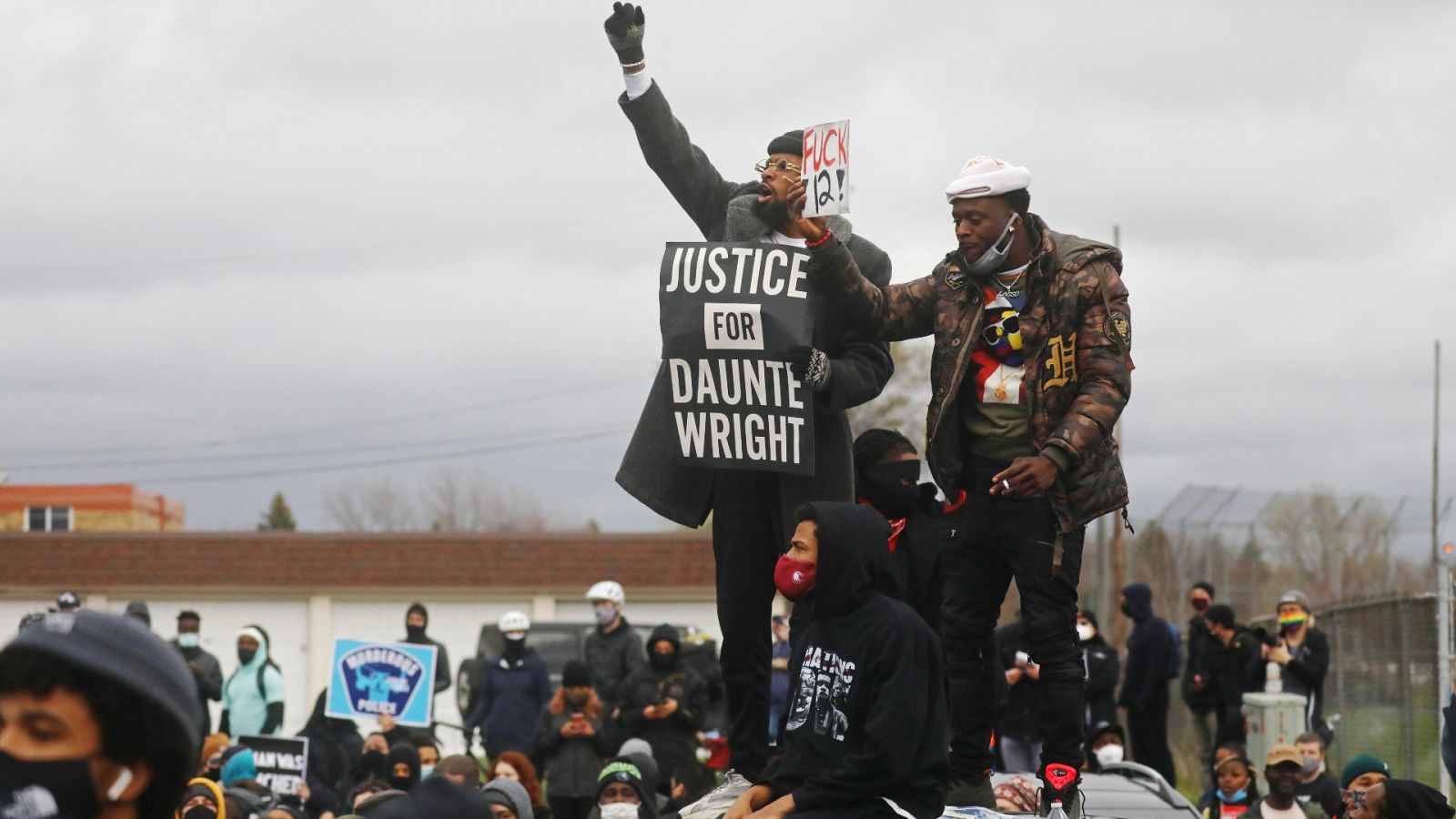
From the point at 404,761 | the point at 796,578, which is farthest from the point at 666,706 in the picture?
the point at 796,578

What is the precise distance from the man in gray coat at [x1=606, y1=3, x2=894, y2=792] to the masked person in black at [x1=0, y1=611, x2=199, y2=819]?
441 centimetres

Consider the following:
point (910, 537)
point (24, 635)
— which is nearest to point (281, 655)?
point (910, 537)

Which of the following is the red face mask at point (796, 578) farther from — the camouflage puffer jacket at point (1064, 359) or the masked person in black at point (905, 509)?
the masked person in black at point (905, 509)

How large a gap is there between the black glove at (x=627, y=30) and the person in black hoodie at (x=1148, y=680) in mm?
8833

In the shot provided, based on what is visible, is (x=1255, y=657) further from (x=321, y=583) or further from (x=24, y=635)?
(x=321, y=583)

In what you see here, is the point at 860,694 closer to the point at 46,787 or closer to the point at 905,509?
the point at 905,509

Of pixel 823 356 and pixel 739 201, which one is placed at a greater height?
pixel 739 201

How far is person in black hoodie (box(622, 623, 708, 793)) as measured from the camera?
1375 centimetres

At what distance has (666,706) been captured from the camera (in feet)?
45.1

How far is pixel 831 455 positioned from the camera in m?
6.93

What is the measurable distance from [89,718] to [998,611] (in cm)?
452

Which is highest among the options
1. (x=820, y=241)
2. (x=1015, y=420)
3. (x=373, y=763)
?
(x=820, y=241)

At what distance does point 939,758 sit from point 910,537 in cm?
167

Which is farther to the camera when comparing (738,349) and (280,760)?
(280,760)
